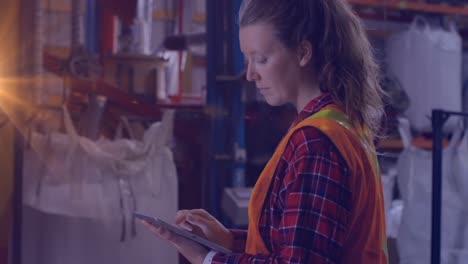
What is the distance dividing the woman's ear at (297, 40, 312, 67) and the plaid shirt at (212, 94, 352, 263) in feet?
0.36

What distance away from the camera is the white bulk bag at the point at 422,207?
2160 millimetres

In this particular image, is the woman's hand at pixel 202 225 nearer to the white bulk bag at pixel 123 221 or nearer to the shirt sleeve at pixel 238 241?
the shirt sleeve at pixel 238 241

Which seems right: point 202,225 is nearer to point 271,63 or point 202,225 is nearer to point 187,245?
point 187,245

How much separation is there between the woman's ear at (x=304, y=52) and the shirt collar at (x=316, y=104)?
5cm

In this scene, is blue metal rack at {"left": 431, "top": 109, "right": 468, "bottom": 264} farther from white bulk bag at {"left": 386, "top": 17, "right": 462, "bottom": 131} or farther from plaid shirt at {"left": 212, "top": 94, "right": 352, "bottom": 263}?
plaid shirt at {"left": 212, "top": 94, "right": 352, "bottom": 263}

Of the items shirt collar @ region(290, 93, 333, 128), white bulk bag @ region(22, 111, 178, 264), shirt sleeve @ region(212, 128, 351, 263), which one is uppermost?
shirt collar @ region(290, 93, 333, 128)

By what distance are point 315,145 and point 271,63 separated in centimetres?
15

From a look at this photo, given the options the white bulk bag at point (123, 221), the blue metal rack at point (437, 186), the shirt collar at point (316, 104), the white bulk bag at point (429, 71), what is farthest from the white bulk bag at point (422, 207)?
the shirt collar at point (316, 104)

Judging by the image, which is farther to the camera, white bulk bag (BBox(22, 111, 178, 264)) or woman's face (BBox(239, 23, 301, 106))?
white bulk bag (BBox(22, 111, 178, 264))

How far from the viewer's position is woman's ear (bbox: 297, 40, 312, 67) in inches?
28.2

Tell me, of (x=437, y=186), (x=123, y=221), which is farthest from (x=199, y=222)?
(x=437, y=186)

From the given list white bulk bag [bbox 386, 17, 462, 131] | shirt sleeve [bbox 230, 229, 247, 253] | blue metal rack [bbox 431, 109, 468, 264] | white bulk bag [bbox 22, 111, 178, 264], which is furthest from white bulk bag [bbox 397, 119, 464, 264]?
shirt sleeve [bbox 230, 229, 247, 253]

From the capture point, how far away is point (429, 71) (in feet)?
8.65

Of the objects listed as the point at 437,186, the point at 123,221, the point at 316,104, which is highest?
the point at 316,104
